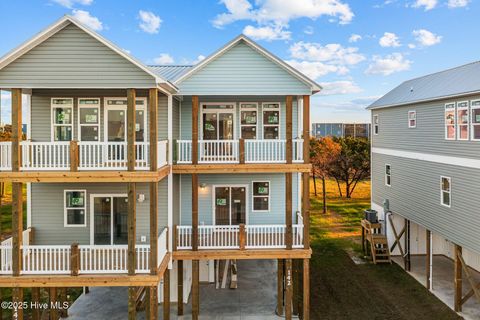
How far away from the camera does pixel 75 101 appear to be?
537 inches

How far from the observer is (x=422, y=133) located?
17.8 m

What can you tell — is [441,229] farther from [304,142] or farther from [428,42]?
[428,42]

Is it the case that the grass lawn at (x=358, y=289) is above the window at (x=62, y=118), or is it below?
below

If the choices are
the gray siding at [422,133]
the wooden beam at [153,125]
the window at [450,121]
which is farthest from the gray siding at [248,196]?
the window at [450,121]

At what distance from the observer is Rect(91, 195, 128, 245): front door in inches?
544

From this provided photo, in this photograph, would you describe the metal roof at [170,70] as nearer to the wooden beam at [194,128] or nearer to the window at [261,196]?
the wooden beam at [194,128]

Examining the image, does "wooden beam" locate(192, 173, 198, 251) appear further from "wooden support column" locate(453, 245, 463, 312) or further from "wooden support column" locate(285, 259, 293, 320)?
"wooden support column" locate(453, 245, 463, 312)

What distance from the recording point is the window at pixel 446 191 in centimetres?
1547

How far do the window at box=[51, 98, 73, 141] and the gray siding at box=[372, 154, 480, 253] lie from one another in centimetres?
1590

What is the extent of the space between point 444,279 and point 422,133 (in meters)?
7.61

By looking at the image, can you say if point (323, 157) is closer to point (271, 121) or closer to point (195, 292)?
point (271, 121)

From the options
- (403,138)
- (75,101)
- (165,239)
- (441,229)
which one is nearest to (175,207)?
(165,239)

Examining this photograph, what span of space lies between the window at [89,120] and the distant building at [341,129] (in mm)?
80585

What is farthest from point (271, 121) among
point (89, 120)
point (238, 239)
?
point (89, 120)
